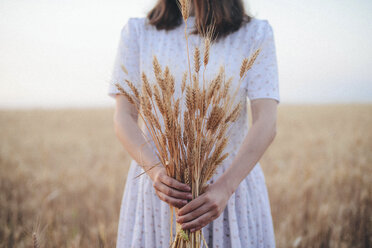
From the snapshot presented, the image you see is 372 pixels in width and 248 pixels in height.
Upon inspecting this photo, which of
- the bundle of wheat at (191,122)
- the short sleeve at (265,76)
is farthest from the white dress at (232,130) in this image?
the bundle of wheat at (191,122)

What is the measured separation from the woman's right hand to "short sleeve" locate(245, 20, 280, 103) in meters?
0.54

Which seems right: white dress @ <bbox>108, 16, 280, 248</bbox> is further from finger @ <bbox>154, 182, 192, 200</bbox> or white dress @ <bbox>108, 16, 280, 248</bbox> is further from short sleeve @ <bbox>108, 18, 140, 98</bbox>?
finger @ <bbox>154, 182, 192, 200</bbox>

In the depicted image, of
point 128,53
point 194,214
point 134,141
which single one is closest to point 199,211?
point 194,214

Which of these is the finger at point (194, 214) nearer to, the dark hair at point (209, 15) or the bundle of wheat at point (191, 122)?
the bundle of wheat at point (191, 122)

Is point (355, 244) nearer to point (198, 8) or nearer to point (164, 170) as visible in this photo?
point (164, 170)

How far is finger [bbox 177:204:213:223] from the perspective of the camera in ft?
2.19

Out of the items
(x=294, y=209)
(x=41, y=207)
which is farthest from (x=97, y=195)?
(x=294, y=209)

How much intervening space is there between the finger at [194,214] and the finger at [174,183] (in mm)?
72

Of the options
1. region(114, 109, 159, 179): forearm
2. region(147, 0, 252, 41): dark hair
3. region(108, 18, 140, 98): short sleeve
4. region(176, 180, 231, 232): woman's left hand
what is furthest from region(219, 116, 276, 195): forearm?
region(108, 18, 140, 98): short sleeve

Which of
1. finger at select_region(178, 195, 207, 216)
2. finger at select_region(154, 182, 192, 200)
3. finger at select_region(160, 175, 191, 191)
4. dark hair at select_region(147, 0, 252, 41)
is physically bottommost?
finger at select_region(178, 195, 207, 216)

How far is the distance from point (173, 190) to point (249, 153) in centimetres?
35

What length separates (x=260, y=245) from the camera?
3.49 feet

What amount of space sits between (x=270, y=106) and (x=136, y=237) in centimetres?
83

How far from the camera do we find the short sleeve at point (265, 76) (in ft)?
3.22
